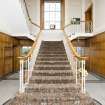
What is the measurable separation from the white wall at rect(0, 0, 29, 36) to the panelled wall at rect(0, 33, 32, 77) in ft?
1.45

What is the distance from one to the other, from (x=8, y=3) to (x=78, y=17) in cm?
739

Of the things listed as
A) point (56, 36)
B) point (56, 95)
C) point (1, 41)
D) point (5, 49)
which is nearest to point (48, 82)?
point (56, 95)

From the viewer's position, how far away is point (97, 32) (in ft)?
38.3

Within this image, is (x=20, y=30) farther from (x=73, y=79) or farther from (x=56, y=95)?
(x=56, y=95)

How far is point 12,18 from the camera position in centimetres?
999

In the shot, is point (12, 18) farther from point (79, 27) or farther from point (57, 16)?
point (57, 16)

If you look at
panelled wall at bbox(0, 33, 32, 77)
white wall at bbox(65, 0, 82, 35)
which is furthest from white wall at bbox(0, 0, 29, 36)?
white wall at bbox(65, 0, 82, 35)

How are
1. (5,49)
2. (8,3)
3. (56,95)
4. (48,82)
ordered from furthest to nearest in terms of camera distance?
(5,49) → (8,3) → (48,82) → (56,95)

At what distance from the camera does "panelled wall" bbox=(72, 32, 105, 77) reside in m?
11.1

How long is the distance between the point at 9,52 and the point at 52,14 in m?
4.87

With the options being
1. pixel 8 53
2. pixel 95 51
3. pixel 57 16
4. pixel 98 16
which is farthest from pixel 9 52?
pixel 98 16

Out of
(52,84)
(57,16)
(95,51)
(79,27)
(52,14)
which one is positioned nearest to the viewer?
(52,84)

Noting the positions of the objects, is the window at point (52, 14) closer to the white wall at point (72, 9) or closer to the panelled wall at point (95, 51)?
the white wall at point (72, 9)

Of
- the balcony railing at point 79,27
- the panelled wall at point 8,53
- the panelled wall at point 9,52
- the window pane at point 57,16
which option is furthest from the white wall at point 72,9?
the panelled wall at point 8,53
